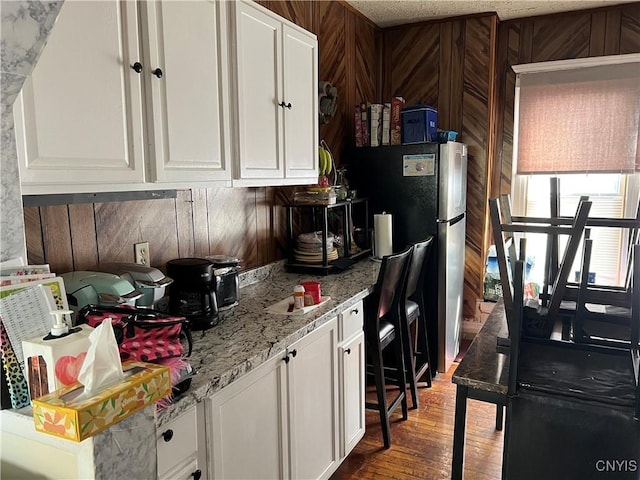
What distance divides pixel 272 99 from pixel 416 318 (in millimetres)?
1650

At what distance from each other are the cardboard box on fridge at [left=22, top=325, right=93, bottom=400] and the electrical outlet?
90cm

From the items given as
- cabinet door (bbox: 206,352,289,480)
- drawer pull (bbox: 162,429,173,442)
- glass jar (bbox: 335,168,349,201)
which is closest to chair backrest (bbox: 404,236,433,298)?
glass jar (bbox: 335,168,349,201)

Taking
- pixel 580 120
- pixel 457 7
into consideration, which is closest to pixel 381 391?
pixel 580 120

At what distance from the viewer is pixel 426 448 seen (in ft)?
8.21

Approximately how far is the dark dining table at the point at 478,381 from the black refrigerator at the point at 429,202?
4.83 feet

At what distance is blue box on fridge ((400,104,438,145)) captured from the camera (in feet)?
10.6

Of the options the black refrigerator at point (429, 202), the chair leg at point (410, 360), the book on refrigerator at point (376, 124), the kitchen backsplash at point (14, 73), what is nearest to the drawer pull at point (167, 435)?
the kitchen backsplash at point (14, 73)

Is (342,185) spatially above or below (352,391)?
above

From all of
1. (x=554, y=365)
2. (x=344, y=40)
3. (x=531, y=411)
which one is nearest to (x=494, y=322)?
(x=554, y=365)

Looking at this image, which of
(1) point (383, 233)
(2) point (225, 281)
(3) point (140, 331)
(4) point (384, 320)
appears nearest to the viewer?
(3) point (140, 331)

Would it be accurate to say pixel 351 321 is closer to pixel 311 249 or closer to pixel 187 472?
pixel 311 249

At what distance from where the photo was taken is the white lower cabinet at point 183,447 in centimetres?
118

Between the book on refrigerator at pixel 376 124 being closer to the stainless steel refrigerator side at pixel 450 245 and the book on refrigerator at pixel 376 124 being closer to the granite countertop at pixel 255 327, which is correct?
the stainless steel refrigerator side at pixel 450 245

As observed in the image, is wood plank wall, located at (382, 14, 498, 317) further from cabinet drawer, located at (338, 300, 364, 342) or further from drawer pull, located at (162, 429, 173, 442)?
drawer pull, located at (162, 429, 173, 442)
